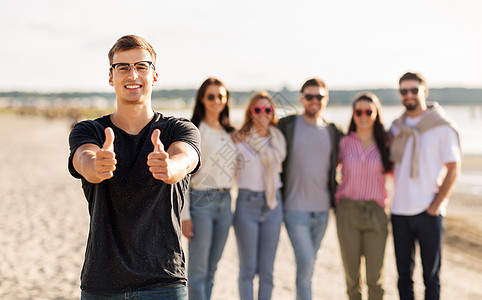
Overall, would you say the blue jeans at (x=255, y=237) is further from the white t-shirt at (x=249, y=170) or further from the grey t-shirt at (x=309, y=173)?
the grey t-shirt at (x=309, y=173)

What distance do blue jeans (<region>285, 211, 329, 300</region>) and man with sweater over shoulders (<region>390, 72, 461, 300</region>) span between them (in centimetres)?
73

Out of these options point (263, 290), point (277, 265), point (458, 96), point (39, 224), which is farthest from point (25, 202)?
point (458, 96)

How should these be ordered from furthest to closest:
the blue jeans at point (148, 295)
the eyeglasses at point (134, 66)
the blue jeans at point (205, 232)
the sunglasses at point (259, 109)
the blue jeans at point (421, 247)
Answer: the sunglasses at point (259, 109), the blue jeans at point (421, 247), the blue jeans at point (205, 232), the eyeglasses at point (134, 66), the blue jeans at point (148, 295)

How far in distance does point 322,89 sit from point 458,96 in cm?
4854

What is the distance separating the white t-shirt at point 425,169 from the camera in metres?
4.07

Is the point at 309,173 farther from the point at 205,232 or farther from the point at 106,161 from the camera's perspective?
the point at 106,161

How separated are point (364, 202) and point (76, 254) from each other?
508 cm

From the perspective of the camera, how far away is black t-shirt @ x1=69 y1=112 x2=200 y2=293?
81.4 inches

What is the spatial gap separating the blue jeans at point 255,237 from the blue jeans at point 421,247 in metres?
1.12

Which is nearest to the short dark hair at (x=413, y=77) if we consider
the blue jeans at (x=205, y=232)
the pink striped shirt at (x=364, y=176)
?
the pink striped shirt at (x=364, y=176)

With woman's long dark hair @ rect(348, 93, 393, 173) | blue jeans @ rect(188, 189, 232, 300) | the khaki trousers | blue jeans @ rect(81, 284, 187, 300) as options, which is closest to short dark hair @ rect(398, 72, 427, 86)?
woman's long dark hair @ rect(348, 93, 393, 173)

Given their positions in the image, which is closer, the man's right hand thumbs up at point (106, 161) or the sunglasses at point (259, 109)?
the man's right hand thumbs up at point (106, 161)

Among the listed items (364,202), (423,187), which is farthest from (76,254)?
(423,187)

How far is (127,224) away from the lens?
6.79 feet
